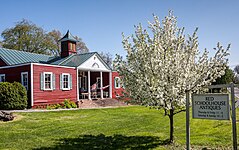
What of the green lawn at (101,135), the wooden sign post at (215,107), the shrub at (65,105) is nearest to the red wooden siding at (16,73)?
the shrub at (65,105)

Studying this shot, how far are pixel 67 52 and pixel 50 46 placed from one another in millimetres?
20807

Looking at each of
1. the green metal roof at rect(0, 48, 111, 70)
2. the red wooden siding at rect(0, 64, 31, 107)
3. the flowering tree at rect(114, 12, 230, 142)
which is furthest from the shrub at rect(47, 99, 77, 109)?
the flowering tree at rect(114, 12, 230, 142)

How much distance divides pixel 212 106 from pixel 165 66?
1426 mm

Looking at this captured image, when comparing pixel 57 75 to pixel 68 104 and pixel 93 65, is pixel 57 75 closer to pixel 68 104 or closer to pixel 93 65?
pixel 68 104

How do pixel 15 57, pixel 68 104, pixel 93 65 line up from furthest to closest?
1. pixel 93 65
2. pixel 15 57
3. pixel 68 104

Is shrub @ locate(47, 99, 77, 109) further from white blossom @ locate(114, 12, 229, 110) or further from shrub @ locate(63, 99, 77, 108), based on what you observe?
white blossom @ locate(114, 12, 229, 110)

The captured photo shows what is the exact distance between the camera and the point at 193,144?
6.86m

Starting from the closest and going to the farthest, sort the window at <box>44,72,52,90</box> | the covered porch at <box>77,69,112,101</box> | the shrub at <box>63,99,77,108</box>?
the window at <box>44,72,52,90</box> → the shrub at <box>63,99,77,108</box> → the covered porch at <box>77,69,112,101</box>

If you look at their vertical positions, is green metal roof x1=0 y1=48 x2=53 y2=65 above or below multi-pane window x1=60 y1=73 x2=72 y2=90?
above

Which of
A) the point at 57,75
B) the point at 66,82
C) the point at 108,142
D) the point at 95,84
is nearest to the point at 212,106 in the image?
the point at 108,142

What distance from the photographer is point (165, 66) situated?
237 inches

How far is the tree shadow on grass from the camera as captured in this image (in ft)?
21.8

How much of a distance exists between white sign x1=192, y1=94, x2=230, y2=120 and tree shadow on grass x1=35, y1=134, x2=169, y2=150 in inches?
65.2

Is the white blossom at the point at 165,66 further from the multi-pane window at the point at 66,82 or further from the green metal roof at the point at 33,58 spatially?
the green metal roof at the point at 33,58
